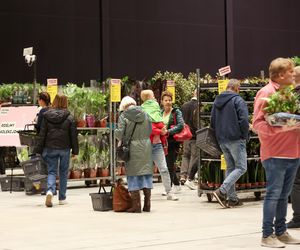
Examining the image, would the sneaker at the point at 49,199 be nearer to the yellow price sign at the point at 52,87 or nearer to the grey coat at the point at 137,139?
the grey coat at the point at 137,139

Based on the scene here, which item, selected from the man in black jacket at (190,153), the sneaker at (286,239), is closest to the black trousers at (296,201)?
the sneaker at (286,239)

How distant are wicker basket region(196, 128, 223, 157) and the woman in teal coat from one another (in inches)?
29.0

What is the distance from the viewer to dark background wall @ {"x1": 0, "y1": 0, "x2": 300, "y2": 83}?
20812 millimetres

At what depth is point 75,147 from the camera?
36.3ft

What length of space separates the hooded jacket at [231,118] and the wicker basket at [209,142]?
0.08 metres

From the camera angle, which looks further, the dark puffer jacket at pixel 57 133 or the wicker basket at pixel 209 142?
the dark puffer jacket at pixel 57 133

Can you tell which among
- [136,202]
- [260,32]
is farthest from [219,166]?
[260,32]

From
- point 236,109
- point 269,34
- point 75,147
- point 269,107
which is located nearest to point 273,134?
point 269,107

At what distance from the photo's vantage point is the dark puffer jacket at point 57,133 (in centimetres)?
1101

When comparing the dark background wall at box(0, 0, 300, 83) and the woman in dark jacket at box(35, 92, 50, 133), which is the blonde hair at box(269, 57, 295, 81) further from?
→ the dark background wall at box(0, 0, 300, 83)

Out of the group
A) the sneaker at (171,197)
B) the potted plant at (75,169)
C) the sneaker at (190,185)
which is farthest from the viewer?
the potted plant at (75,169)

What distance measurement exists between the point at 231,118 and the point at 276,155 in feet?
11.4

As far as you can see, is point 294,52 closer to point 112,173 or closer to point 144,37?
point 144,37

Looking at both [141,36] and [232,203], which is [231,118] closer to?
[232,203]
